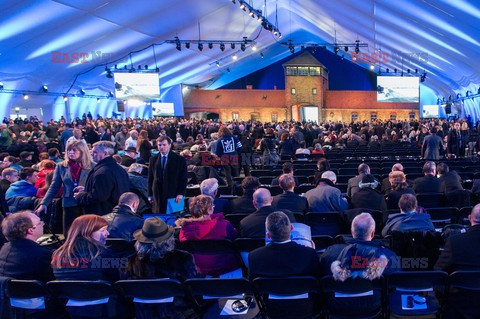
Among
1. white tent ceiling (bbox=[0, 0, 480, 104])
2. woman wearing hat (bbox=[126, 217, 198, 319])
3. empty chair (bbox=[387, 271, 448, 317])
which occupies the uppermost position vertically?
white tent ceiling (bbox=[0, 0, 480, 104])

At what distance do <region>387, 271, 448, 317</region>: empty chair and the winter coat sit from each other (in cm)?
147

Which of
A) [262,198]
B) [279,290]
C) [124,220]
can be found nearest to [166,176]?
[124,220]

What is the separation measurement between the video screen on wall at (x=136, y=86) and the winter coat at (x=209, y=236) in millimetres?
18315

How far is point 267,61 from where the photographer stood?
121ft

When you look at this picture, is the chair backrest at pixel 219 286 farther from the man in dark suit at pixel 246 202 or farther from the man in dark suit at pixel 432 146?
the man in dark suit at pixel 432 146

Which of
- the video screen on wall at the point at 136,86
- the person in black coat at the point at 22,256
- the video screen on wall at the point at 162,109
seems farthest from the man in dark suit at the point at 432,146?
the video screen on wall at the point at 162,109

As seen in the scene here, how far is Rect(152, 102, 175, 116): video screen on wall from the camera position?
1367 inches

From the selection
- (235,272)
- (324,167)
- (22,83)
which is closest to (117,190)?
(235,272)

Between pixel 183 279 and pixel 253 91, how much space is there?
34.5 metres

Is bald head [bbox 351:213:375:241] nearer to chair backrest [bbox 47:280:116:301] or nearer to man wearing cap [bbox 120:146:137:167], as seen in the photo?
chair backrest [bbox 47:280:116:301]

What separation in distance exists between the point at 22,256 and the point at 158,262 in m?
1.09

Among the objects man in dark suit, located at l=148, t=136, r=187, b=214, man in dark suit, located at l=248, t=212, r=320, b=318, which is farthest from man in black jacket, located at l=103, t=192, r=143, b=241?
man in dark suit, located at l=248, t=212, r=320, b=318

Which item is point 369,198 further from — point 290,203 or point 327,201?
point 290,203

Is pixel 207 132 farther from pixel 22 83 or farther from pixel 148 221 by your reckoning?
pixel 148 221
